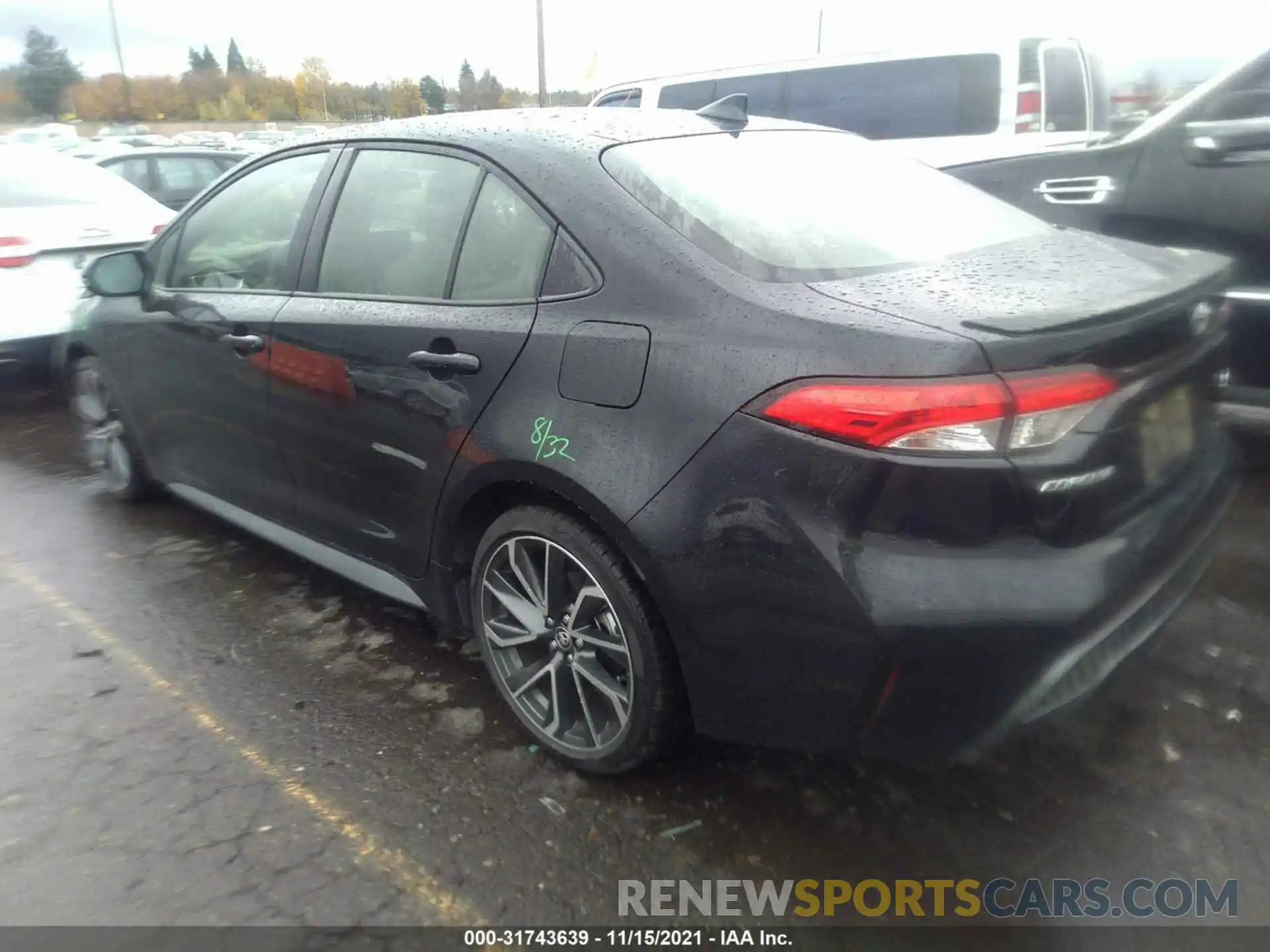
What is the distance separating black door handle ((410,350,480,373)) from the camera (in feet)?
8.45

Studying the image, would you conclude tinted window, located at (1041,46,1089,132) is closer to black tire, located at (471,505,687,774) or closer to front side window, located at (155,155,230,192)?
black tire, located at (471,505,687,774)

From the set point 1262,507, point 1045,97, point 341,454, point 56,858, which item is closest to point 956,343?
point 341,454

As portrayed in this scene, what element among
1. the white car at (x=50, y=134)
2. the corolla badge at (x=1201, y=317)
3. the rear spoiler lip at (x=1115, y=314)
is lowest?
the white car at (x=50, y=134)

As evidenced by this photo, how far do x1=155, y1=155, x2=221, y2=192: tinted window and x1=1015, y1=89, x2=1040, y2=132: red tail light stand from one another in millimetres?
8452

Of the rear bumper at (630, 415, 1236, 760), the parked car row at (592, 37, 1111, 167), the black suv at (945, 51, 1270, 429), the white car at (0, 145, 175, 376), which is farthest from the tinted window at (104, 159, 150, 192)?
the rear bumper at (630, 415, 1236, 760)

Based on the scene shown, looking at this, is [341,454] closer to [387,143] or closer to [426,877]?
[387,143]

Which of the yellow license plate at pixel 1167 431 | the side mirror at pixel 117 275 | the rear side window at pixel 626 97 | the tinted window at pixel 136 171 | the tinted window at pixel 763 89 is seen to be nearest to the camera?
the yellow license plate at pixel 1167 431

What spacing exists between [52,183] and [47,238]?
82 centimetres

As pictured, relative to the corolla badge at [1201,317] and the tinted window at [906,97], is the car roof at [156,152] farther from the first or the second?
the corolla badge at [1201,317]

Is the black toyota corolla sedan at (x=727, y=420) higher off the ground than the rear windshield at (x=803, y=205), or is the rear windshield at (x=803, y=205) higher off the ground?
the rear windshield at (x=803, y=205)

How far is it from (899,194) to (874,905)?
1849 mm

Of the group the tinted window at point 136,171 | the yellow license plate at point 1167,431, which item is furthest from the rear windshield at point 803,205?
the tinted window at point 136,171

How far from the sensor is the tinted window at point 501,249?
256 centimetres

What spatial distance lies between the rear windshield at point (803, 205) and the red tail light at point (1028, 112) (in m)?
6.06
